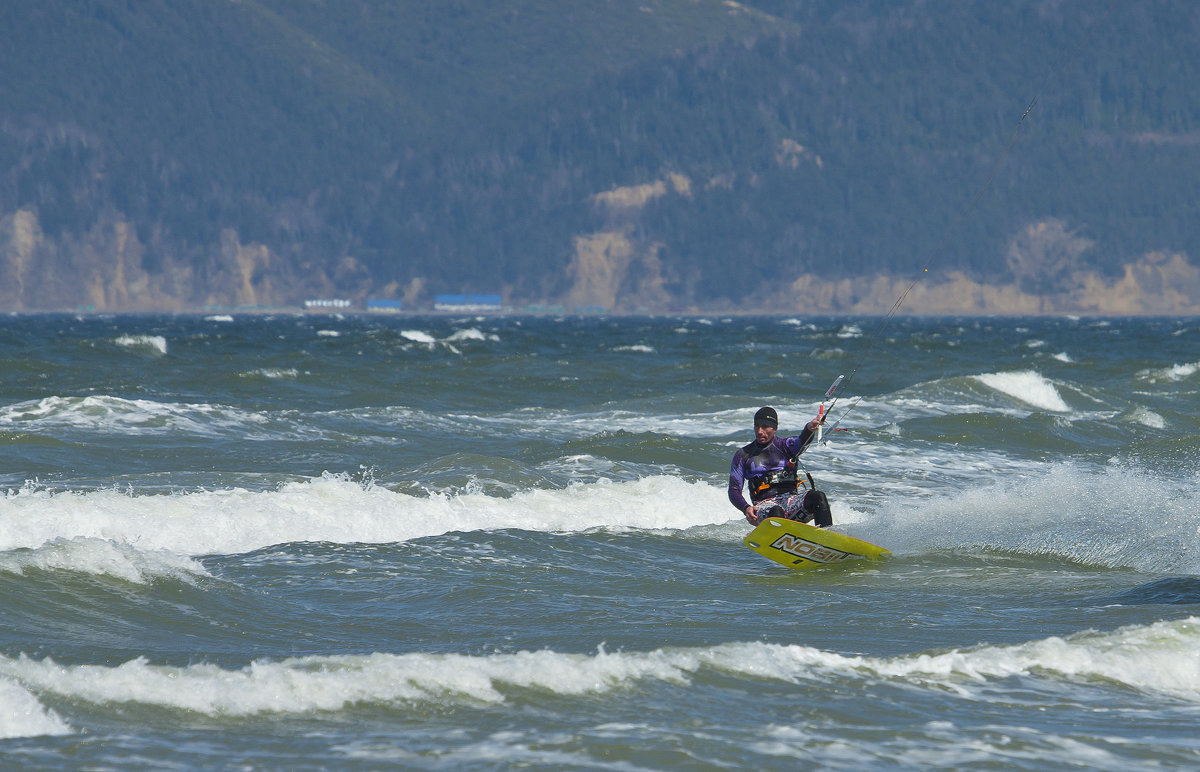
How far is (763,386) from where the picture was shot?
3984cm

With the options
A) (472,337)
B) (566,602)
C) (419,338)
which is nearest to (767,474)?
(566,602)

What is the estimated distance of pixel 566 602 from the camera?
10.6 m

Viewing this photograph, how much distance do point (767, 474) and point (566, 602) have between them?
3147 millimetres

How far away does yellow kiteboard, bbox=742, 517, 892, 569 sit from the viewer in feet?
40.2

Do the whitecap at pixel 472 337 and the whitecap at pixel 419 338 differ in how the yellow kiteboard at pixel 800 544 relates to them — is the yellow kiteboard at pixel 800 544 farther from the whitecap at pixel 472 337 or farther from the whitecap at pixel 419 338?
the whitecap at pixel 472 337

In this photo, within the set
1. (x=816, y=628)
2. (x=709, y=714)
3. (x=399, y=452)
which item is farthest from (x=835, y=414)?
(x=709, y=714)

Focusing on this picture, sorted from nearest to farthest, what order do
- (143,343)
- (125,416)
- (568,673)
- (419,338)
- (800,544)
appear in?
1. (568,673)
2. (800,544)
3. (125,416)
4. (143,343)
5. (419,338)

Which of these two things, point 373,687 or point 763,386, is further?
point 763,386

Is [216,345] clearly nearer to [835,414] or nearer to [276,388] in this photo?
[276,388]

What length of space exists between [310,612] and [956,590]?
5.26 metres

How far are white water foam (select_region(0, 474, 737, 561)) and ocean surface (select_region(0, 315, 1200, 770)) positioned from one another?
5 centimetres

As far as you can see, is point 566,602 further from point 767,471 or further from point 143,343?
point 143,343

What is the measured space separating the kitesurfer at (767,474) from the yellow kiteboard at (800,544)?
27 cm

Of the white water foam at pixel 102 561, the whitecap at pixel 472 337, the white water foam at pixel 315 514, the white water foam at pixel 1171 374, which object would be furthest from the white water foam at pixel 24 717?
the whitecap at pixel 472 337
